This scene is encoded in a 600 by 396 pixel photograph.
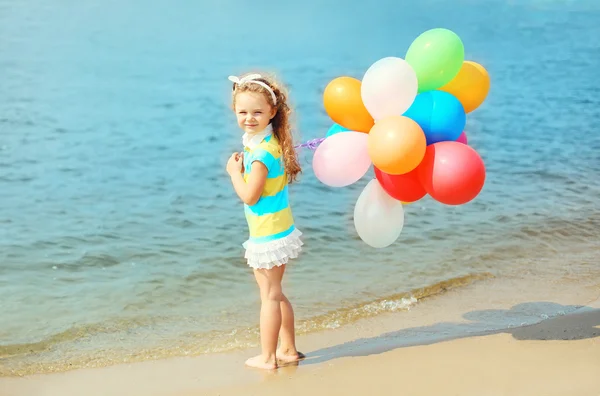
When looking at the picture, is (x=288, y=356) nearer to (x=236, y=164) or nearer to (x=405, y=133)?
(x=236, y=164)

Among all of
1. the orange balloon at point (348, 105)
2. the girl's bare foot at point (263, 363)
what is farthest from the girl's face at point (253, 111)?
the girl's bare foot at point (263, 363)

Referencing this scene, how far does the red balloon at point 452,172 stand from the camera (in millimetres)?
3742

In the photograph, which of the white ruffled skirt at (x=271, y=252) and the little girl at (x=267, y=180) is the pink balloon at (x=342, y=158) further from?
the white ruffled skirt at (x=271, y=252)

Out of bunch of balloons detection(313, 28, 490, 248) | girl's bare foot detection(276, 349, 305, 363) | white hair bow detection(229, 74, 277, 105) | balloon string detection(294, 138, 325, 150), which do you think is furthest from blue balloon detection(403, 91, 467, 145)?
girl's bare foot detection(276, 349, 305, 363)

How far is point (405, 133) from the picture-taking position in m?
3.71

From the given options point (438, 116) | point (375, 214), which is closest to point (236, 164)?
point (375, 214)

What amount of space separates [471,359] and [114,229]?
11.7 feet

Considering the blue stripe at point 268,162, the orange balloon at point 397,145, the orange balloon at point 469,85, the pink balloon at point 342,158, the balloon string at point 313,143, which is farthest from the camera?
the balloon string at point 313,143

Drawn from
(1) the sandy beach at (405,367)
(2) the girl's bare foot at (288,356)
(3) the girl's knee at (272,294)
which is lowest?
(1) the sandy beach at (405,367)

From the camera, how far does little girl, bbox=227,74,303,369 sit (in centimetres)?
388

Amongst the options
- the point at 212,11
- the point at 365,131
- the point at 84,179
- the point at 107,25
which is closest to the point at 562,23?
→ the point at 212,11

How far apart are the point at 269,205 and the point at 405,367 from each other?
0.99 meters

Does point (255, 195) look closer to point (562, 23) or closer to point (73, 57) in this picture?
point (73, 57)

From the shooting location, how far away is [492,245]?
630cm
